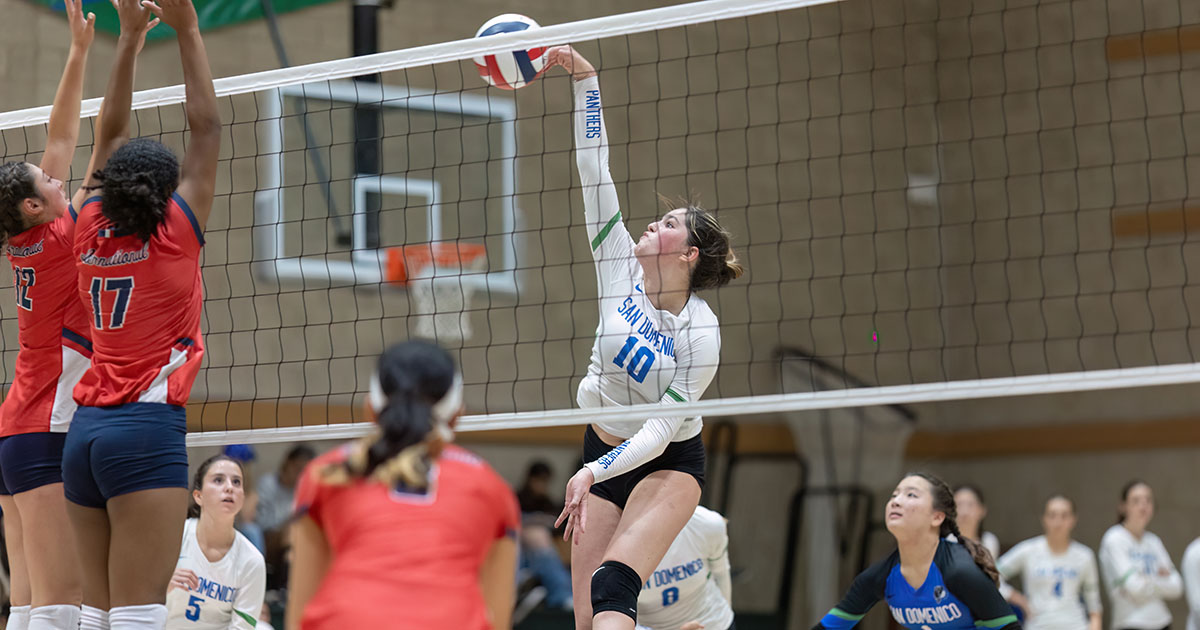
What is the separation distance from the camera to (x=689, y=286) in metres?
5.01

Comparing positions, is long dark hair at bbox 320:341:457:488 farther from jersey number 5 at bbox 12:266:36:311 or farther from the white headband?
jersey number 5 at bbox 12:266:36:311

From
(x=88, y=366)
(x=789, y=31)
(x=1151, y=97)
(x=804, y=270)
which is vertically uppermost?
(x=789, y=31)

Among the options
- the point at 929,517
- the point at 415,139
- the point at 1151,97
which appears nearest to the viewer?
the point at 929,517

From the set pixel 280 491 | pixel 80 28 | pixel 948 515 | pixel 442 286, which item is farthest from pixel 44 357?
pixel 442 286

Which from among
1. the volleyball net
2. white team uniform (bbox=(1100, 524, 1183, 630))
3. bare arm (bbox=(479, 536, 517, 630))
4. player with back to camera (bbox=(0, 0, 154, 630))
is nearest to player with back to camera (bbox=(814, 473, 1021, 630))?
bare arm (bbox=(479, 536, 517, 630))

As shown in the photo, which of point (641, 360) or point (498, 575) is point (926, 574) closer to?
point (641, 360)

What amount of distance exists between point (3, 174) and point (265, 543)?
6811 millimetres

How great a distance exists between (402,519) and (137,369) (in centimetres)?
141

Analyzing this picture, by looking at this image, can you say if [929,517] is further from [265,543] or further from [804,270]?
[804,270]

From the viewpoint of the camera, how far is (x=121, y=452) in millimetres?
3783

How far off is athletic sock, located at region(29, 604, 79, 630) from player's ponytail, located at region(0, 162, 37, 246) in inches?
Answer: 46.9

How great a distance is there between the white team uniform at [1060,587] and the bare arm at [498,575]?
8.26 m

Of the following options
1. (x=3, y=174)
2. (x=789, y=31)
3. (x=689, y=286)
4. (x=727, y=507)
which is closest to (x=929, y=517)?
(x=689, y=286)

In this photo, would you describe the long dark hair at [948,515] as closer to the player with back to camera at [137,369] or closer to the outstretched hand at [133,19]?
the player with back to camera at [137,369]
